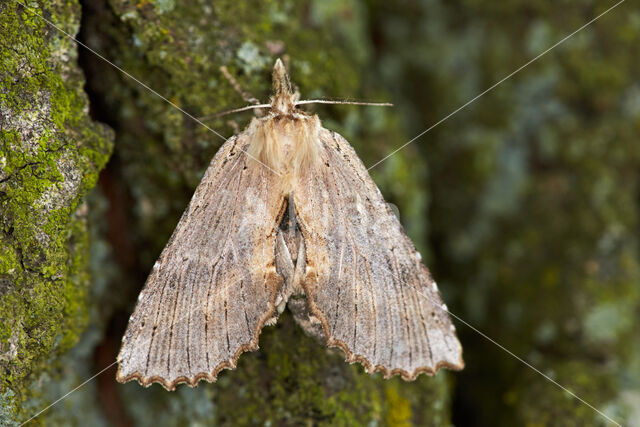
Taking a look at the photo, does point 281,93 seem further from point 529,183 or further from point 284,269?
point 529,183

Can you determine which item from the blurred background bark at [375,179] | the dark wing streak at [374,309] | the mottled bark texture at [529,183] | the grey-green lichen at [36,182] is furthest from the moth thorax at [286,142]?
the mottled bark texture at [529,183]

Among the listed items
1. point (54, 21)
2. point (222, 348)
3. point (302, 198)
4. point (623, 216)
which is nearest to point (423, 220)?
point (302, 198)

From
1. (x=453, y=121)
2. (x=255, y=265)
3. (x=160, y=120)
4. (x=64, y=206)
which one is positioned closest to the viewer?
(x=64, y=206)

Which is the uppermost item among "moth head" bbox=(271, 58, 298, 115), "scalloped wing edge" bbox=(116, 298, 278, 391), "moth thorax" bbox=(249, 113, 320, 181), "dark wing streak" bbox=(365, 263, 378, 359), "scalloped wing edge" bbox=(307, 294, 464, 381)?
"moth head" bbox=(271, 58, 298, 115)

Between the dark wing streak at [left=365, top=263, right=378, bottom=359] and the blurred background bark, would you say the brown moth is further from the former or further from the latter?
the blurred background bark

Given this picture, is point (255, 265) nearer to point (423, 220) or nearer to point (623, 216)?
point (423, 220)

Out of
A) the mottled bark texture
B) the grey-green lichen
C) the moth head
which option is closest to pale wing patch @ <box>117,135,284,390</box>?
the moth head

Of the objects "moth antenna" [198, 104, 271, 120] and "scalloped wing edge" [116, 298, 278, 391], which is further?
"moth antenna" [198, 104, 271, 120]

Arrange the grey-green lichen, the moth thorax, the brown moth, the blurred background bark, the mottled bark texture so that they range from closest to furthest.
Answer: the grey-green lichen
the blurred background bark
the brown moth
the moth thorax
the mottled bark texture
